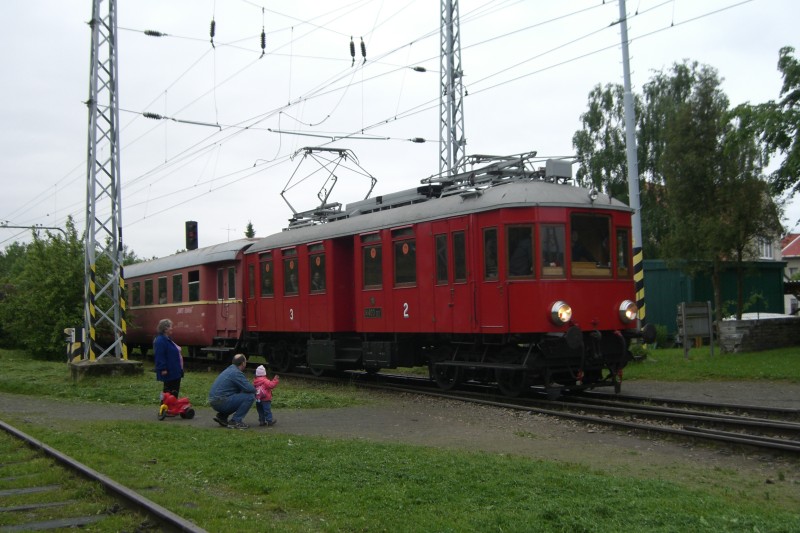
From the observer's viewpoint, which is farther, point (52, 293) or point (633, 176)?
point (52, 293)

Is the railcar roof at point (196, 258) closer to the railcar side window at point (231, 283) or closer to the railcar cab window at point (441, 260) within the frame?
the railcar side window at point (231, 283)

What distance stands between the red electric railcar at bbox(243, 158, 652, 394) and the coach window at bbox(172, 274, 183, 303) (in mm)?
9480

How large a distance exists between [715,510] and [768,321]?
1575 cm

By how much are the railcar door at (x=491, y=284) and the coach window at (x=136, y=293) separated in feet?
62.3

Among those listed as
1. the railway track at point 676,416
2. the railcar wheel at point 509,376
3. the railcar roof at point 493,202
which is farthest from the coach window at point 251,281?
the railcar wheel at point 509,376

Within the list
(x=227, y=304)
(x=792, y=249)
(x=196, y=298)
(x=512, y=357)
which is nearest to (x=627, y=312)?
(x=512, y=357)

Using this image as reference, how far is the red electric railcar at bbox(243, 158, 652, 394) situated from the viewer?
42.3 feet

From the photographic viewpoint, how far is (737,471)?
7.91 meters

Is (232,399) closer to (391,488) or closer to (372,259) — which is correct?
(391,488)

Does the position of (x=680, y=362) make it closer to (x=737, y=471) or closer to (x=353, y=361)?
(x=353, y=361)

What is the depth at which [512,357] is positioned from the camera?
13305 mm

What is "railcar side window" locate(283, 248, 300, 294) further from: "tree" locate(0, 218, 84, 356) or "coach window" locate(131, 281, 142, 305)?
"coach window" locate(131, 281, 142, 305)

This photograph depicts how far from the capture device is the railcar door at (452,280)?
1370cm

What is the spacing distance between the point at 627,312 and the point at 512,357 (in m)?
2.06
